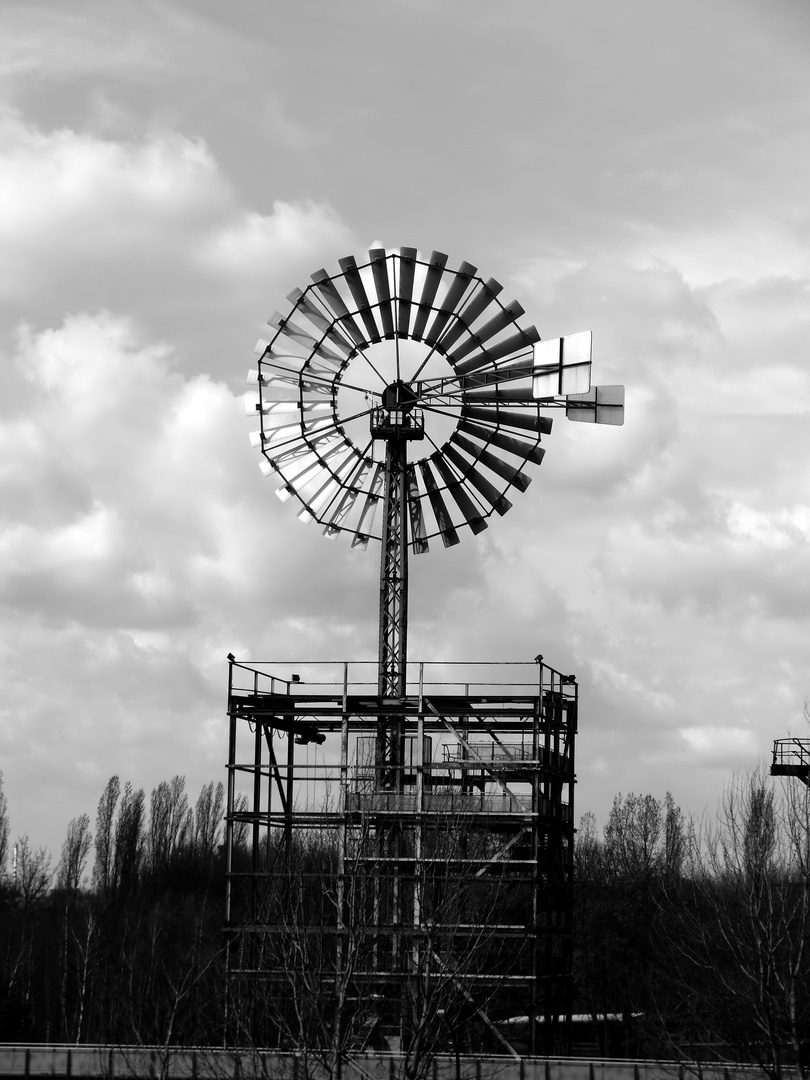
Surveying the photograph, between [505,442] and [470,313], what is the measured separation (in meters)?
3.69

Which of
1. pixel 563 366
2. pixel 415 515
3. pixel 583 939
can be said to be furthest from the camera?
pixel 583 939

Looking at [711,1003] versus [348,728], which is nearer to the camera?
[348,728]

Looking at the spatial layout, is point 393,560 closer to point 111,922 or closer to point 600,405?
point 600,405

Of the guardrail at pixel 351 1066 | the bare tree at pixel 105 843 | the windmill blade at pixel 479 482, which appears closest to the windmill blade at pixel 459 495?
the windmill blade at pixel 479 482

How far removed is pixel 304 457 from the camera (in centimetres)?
4159

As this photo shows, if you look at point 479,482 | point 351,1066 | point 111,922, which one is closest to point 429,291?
point 479,482

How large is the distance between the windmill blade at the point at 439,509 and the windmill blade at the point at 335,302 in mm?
4177

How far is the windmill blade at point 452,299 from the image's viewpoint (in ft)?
129

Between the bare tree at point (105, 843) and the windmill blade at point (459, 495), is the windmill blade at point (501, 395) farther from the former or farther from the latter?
the bare tree at point (105, 843)

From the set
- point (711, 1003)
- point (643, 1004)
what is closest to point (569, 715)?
point (711, 1003)

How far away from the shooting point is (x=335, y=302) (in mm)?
40375

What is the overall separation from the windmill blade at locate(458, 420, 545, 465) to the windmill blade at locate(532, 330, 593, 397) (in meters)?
1.68

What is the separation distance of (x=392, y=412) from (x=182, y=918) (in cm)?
4000

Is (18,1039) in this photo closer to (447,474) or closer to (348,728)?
(348,728)
